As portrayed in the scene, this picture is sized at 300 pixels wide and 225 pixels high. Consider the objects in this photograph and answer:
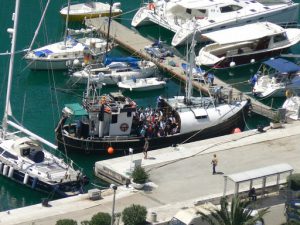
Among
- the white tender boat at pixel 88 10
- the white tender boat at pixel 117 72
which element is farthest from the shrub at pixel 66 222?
the white tender boat at pixel 88 10

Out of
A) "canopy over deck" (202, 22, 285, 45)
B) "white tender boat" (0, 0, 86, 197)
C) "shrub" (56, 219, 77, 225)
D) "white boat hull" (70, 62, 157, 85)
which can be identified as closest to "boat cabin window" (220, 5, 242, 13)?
"canopy over deck" (202, 22, 285, 45)

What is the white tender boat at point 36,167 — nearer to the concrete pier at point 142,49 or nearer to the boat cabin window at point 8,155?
the boat cabin window at point 8,155

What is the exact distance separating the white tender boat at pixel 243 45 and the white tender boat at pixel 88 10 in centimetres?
914

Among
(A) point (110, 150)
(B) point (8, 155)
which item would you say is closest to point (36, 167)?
(B) point (8, 155)

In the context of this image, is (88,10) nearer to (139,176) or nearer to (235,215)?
(139,176)

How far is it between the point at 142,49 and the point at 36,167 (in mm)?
23403

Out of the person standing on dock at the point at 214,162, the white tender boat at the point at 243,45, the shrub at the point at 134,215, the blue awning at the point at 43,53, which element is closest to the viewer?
the shrub at the point at 134,215

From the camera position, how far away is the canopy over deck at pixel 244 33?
3314 inches

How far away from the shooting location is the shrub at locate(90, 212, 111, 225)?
2143 inches

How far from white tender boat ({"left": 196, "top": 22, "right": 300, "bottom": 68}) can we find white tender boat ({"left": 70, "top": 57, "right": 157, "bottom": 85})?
4.16 m

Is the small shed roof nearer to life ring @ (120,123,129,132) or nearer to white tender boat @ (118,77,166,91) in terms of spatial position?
life ring @ (120,123,129,132)

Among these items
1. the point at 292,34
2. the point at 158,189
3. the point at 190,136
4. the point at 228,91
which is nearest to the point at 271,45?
the point at 292,34

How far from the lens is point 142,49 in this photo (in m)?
85.1

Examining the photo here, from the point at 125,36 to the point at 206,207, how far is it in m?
33.2
